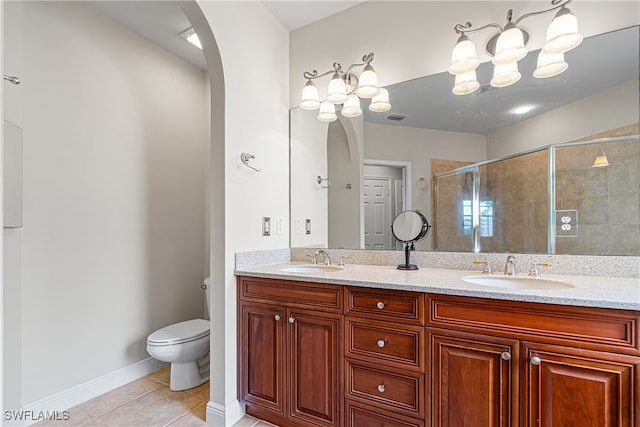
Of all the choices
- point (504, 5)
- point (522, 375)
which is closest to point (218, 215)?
point (522, 375)

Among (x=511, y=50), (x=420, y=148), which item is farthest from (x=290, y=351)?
(x=511, y=50)

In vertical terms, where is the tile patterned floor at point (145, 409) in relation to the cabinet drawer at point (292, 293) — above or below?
below

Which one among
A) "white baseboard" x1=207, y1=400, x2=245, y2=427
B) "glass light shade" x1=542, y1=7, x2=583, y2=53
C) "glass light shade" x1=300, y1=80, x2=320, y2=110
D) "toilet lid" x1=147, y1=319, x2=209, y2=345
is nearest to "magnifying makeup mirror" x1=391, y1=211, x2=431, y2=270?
"glass light shade" x1=300, y1=80, x2=320, y2=110

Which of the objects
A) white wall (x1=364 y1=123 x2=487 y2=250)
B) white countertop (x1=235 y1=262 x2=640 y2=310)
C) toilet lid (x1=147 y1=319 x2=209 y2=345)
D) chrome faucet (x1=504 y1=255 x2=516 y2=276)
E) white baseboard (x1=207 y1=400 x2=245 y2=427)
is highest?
white wall (x1=364 y1=123 x2=487 y2=250)

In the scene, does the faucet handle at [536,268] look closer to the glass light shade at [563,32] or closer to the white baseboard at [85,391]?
the glass light shade at [563,32]

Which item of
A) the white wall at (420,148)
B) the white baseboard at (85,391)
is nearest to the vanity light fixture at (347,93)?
the white wall at (420,148)

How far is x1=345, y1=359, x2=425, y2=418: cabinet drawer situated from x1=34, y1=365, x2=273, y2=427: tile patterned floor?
67cm

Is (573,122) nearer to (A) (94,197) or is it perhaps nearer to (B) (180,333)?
(B) (180,333)

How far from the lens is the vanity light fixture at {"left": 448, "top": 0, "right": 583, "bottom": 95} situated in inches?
61.2

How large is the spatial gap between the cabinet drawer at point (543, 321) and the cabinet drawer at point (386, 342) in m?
0.12

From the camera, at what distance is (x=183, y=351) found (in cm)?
222

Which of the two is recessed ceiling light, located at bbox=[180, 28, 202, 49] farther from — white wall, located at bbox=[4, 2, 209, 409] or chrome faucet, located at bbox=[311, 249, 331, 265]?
chrome faucet, located at bbox=[311, 249, 331, 265]

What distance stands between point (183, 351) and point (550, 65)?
2.69 meters

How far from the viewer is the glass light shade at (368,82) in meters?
2.12
